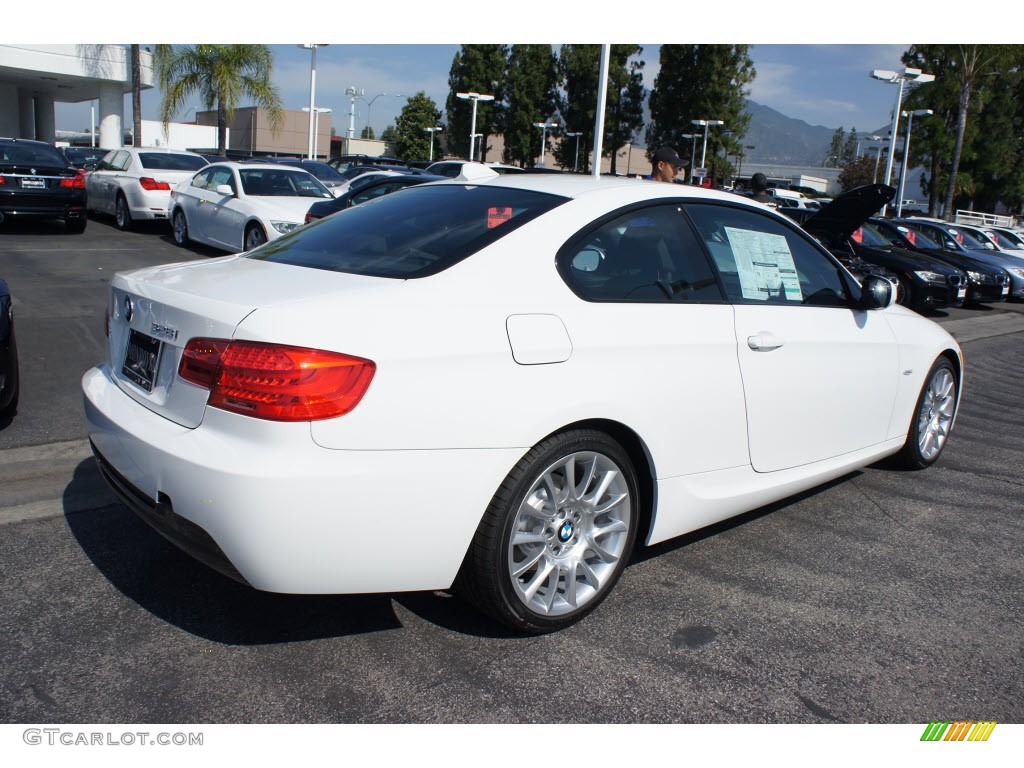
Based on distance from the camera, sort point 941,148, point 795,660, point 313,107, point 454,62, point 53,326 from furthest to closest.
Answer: point 454,62, point 941,148, point 313,107, point 53,326, point 795,660

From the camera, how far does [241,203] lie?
11562 mm

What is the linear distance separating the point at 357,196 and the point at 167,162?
635 centimetres

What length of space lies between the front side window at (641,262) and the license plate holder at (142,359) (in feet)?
4.52

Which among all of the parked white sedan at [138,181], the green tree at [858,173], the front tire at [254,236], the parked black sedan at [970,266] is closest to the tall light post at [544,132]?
the green tree at [858,173]

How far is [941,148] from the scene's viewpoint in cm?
4028

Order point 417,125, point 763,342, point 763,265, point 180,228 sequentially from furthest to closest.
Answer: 1. point 417,125
2. point 180,228
3. point 763,265
4. point 763,342

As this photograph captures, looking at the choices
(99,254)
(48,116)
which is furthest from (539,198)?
(48,116)

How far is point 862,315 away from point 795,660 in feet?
6.32

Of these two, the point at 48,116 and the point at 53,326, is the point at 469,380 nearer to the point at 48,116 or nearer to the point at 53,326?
the point at 53,326

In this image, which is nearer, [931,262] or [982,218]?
[931,262]

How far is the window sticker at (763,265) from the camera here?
12.0 feet

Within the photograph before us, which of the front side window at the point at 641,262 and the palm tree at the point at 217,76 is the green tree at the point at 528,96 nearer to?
the palm tree at the point at 217,76

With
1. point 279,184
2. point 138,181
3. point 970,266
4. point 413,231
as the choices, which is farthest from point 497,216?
point 970,266

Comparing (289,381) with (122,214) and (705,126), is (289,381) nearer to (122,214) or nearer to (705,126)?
(122,214)
